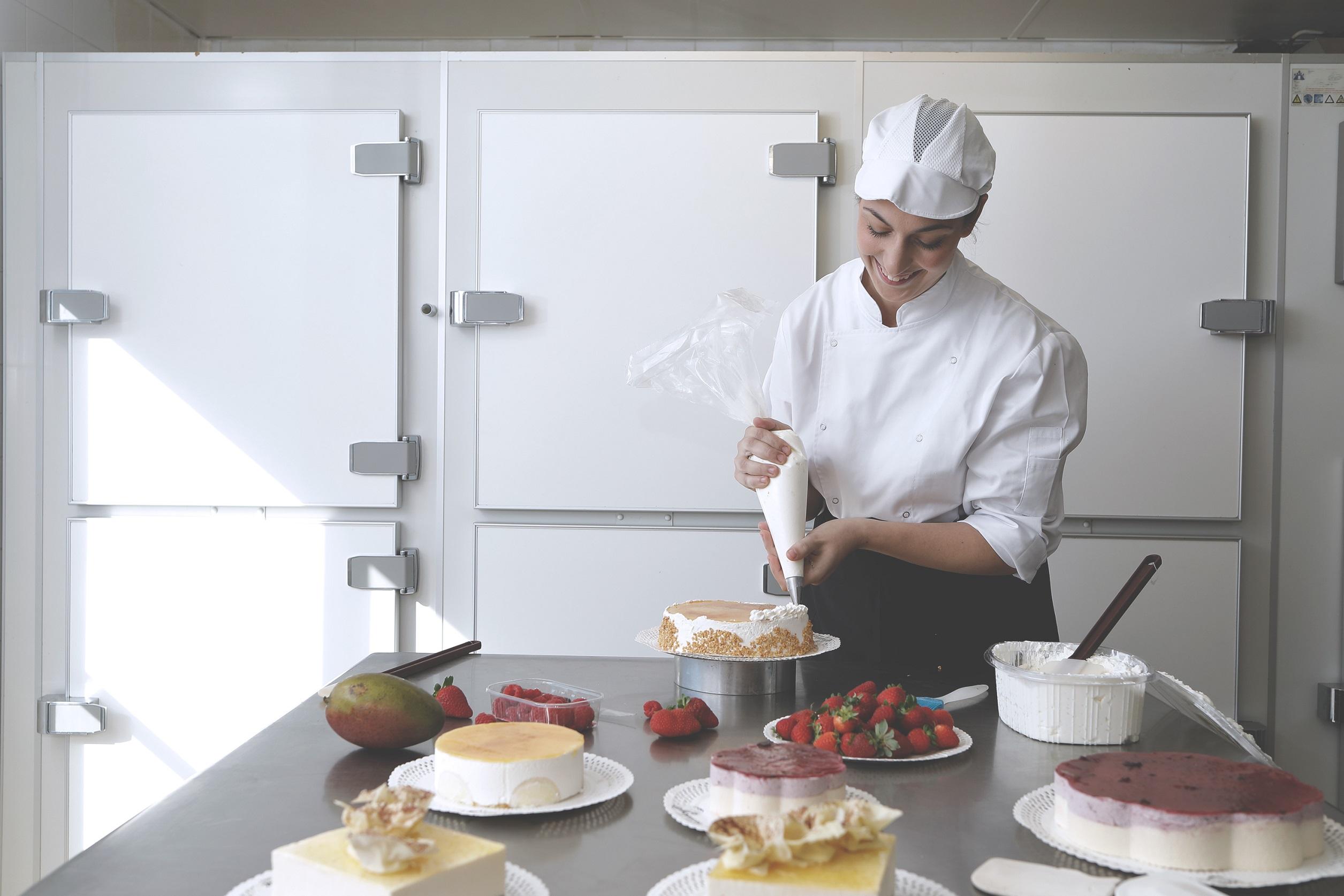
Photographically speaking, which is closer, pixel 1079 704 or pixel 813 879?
pixel 813 879

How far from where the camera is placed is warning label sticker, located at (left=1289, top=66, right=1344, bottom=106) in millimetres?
2414

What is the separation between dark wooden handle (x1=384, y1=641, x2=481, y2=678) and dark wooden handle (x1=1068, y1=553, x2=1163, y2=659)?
32.7 inches

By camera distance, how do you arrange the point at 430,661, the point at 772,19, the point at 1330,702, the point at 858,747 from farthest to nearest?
the point at 772,19 < the point at 1330,702 < the point at 430,661 < the point at 858,747

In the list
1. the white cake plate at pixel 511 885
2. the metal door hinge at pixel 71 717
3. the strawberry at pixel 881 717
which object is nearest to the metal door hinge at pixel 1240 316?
the strawberry at pixel 881 717

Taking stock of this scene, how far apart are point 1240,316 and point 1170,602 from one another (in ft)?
2.16

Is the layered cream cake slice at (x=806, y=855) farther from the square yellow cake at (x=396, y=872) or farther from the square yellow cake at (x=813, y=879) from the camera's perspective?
the square yellow cake at (x=396, y=872)

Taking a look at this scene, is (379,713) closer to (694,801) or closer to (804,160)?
(694,801)

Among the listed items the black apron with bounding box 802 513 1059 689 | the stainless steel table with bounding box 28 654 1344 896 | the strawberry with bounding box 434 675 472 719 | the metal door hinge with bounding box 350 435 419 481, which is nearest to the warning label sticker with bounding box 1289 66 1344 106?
the black apron with bounding box 802 513 1059 689

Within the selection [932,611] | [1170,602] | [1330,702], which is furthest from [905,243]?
[1330,702]

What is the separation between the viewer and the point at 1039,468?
1688mm

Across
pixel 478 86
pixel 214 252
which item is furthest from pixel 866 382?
pixel 214 252

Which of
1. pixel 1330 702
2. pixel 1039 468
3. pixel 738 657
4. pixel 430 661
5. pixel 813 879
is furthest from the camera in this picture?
pixel 1330 702

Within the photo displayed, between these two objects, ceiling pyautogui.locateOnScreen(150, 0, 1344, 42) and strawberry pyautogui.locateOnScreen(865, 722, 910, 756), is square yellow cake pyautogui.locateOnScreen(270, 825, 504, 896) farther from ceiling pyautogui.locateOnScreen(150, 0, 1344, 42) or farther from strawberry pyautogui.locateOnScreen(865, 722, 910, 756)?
ceiling pyautogui.locateOnScreen(150, 0, 1344, 42)

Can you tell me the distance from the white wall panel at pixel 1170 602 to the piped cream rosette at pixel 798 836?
182 centimetres
